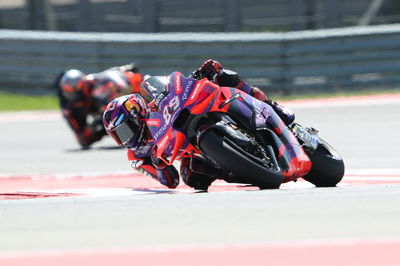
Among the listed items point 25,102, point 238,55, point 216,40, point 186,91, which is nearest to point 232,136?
point 186,91

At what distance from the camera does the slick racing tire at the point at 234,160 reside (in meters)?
6.72

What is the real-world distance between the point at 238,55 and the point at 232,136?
33.3ft

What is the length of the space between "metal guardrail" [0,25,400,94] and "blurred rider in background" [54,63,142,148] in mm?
3392

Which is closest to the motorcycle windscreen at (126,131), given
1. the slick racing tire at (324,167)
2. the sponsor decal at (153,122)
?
the sponsor decal at (153,122)

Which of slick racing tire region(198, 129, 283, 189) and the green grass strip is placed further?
the green grass strip

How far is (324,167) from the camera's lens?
296 inches

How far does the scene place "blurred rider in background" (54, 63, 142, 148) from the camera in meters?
13.5

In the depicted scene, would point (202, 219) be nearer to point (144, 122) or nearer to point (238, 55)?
point (144, 122)

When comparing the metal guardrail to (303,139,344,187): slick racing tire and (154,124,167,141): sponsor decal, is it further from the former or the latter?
(154,124,167,141): sponsor decal

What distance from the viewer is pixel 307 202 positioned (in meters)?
5.80

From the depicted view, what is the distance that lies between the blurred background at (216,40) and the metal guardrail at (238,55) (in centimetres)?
2

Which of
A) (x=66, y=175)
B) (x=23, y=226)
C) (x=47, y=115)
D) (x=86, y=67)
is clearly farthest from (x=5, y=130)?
(x=23, y=226)

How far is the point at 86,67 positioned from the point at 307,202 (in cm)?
1240

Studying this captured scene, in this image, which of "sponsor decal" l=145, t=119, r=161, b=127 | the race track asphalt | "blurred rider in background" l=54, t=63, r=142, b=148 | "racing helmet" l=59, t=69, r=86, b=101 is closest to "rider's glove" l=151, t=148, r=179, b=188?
"sponsor decal" l=145, t=119, r=161, b=127
